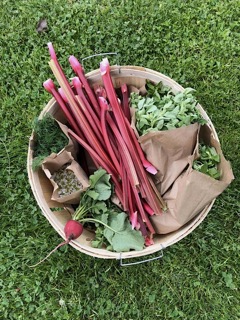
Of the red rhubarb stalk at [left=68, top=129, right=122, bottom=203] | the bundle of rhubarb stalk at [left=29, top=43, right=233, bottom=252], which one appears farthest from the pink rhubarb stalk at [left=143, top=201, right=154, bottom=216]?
the red rhubarb stalk at [left=68, top=129, right=122, bottom=203]

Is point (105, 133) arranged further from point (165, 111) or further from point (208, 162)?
point (208, 162)

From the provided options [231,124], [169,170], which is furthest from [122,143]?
[231,124]

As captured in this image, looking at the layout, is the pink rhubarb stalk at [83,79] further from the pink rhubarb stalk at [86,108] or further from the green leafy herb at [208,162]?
the green leafy herb at [208,162]

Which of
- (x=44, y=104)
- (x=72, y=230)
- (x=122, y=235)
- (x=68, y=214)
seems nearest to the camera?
(x=72, y=230)

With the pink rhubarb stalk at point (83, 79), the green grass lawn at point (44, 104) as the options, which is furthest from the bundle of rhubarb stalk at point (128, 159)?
the green grass lawn at point (44, 104)

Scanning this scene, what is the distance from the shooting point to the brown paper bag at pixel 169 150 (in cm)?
187

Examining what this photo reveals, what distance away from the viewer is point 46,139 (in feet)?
6.39

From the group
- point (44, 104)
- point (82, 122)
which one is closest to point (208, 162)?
point (82, 122)

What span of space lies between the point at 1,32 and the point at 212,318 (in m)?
1.93

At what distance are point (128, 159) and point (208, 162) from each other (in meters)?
0.35

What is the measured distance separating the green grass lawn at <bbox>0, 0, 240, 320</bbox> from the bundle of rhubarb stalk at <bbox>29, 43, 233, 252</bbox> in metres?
0.36

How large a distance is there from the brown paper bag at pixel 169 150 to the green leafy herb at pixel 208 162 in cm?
5

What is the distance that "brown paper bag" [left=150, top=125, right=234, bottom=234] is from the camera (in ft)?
6.02

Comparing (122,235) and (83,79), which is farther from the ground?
(83,79)
